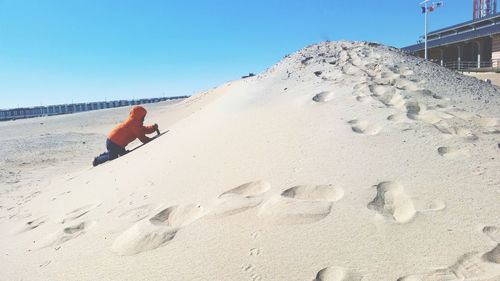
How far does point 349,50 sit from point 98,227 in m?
5.35

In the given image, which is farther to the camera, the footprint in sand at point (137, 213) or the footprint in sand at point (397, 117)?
the footprint in sand at point (397, 117)

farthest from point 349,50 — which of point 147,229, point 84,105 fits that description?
point 84,105

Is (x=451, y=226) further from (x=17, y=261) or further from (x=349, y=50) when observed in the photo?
(x=349, y=50)

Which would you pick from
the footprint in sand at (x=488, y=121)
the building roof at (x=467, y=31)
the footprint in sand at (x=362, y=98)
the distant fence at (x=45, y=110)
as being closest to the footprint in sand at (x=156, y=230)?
the footprint in sand at (x=362, y=98)

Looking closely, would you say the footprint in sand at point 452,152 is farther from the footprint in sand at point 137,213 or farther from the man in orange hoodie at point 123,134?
the man in orange hoodie at point 123,134

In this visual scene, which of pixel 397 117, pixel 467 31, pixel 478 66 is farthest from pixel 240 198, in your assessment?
pixel 467 31

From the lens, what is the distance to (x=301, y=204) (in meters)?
2.74

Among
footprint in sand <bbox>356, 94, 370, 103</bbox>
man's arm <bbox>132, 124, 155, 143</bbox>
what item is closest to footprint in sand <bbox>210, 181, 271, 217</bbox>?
footprint in sand <bbox>356, 94, 370, 103</bbox>

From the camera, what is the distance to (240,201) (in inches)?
116

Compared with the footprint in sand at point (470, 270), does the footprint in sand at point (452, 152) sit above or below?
above

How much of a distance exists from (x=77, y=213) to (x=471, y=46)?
28939 mm

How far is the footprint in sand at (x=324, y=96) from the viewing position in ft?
16.3

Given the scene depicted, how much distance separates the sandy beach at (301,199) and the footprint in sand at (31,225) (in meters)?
0.02

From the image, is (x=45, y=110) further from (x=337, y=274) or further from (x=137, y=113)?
(x=337, y=274)
